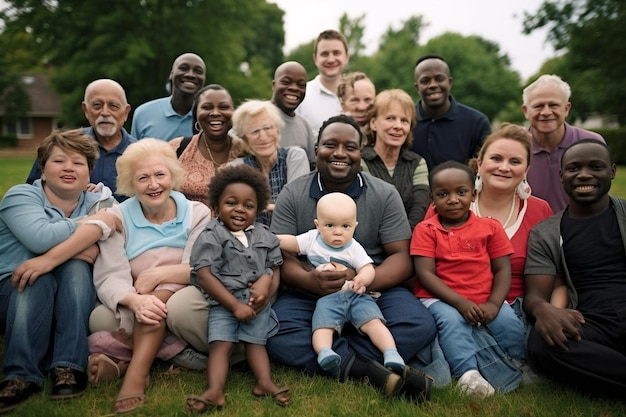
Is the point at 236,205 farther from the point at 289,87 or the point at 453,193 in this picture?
the point at 289,87

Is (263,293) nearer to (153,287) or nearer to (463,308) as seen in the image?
(153,287)

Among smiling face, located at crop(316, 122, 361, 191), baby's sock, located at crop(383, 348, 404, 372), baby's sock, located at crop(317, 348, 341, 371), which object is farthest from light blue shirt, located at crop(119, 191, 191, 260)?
baby's sock, located at crop(383, 348, 404, 372)

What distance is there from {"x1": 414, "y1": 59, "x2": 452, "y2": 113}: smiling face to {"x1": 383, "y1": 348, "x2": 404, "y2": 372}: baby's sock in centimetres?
330

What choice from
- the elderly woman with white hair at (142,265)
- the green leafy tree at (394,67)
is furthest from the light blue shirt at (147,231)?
the green leafy tree at (394,67)

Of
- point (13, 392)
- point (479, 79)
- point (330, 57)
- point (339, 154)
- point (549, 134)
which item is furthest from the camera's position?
point (479, 79)

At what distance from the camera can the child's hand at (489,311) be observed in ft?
13.4

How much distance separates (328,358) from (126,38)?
84.4 feet

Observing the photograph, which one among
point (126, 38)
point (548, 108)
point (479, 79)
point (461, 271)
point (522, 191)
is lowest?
point (461, 271)

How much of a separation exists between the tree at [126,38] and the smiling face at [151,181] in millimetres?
23127

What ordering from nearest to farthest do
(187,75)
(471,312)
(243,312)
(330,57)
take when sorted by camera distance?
(243,312) → (471,312) → (187,75) → (330,57)

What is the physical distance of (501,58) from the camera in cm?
5319

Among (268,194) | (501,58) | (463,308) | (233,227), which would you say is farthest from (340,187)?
(501,58)

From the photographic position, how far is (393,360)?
12.2 ft

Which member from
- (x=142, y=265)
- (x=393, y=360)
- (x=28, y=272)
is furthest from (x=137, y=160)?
(x=393, y=360)
